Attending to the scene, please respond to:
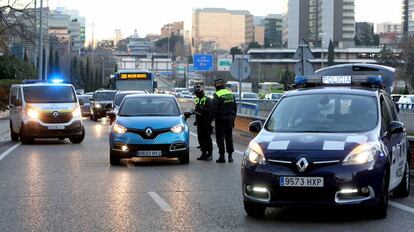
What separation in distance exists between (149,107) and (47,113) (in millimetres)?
7045

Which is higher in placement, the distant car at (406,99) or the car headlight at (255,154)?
the car headlight at (255,154)

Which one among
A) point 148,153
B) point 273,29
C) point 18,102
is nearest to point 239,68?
point 18,102

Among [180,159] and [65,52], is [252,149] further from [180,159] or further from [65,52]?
[65,52]

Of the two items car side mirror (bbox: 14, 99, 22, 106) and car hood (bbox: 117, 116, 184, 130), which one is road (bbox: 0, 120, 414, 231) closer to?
car hood (bbox: 117, 116, 184, 130)

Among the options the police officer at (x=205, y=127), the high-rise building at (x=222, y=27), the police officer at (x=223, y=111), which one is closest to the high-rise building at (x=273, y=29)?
the high-rise building at (x=222, y=27)

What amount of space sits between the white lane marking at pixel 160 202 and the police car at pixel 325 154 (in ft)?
4.10

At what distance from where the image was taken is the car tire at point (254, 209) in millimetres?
8617

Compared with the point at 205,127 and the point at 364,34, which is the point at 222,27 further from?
the point at 205,127

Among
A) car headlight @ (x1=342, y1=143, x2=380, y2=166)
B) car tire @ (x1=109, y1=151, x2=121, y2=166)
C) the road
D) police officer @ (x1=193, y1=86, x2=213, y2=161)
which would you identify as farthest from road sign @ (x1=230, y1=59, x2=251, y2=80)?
car headlight @ (x1=342, y1=143, x2=380, y2=166)

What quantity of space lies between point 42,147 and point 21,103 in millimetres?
2222

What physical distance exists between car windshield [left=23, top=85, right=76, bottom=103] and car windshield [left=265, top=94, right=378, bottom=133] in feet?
47.2

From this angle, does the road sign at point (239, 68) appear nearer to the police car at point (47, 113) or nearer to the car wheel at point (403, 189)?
the police car at point (47, 113)

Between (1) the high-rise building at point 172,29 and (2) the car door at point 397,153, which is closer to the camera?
(2) the car door at point 397,153

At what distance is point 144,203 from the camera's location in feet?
32.8
